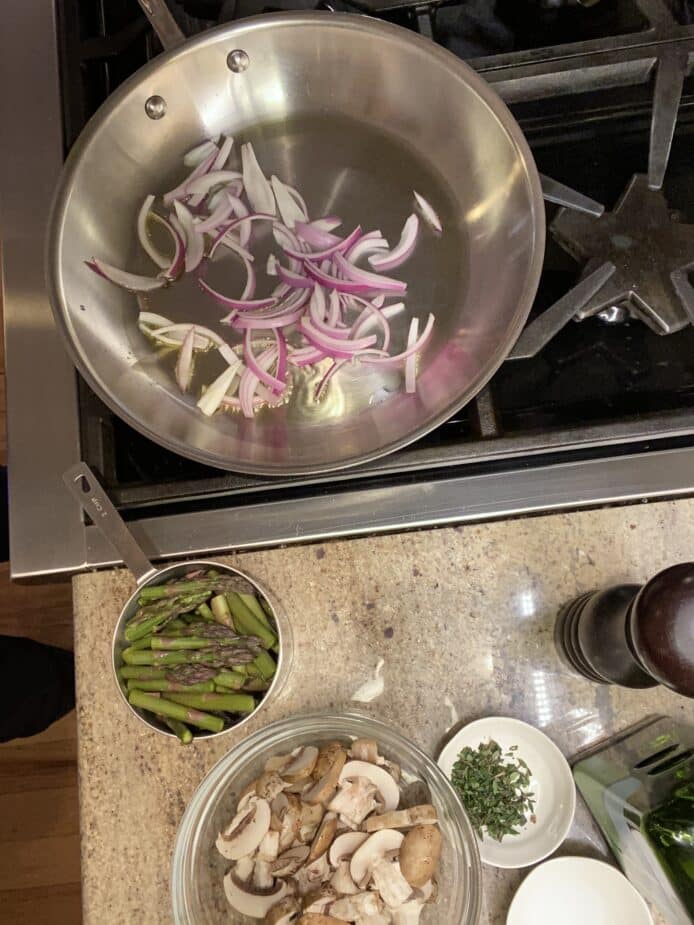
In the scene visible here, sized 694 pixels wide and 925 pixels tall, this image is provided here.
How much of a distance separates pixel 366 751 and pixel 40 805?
1012 mm

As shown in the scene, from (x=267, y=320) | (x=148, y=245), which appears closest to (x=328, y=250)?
(x=267, y=320)

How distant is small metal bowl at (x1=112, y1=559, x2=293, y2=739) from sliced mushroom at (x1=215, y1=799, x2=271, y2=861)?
0.08 metres

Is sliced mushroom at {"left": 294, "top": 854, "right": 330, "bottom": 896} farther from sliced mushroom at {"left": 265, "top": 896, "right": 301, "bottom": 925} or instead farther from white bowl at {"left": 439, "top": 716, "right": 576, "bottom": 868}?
white bowl at {"left": 439, "top": 716, "right": 576, "bottom": 868}

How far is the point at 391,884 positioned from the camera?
2.02 ft

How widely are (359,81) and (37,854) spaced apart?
1472 millimetres

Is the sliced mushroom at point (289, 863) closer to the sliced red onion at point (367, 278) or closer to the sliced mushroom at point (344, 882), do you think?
the sliced mushroom at point (344, 882)

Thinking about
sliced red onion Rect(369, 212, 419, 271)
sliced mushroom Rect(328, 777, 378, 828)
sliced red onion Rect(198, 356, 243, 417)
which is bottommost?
sliced mushroom Rect(328, 777, 378, 828)

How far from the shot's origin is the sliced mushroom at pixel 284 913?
623mm

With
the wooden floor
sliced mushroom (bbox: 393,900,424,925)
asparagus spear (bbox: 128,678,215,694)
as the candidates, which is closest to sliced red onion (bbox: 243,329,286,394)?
asparagus spear (bbox: 128,678,215,694)

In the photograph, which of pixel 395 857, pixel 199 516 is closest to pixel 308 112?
pixel 199 516

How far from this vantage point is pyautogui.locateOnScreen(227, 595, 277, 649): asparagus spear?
0.71 metres

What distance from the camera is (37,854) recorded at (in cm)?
134

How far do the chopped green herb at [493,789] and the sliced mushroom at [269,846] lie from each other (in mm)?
182

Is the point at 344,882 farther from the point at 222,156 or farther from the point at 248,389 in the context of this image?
the point at 222,156
